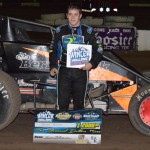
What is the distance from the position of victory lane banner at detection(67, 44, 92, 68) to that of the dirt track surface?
38.0 inches

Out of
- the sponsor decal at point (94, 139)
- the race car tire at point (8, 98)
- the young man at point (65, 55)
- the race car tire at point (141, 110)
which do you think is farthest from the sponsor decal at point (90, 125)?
the race car tire at point (8, 98)

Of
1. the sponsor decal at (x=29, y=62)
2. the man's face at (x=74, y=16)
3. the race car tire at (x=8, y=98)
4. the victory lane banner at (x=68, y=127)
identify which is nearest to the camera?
the man's face at (x=74, y=16)

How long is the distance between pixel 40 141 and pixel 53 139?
0.55ft

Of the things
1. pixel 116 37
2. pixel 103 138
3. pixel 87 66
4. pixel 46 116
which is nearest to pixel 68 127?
pixel 46 116

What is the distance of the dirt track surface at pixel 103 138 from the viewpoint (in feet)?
17.9

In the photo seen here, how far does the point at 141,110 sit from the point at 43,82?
1.26m

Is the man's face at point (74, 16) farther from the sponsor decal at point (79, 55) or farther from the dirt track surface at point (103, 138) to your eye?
the dirt track surface at point (103, 138)

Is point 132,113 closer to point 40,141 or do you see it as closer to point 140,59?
point 40,141

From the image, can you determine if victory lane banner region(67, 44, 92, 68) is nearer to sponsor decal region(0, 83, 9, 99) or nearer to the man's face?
the man's face

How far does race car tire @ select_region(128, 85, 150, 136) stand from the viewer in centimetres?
558

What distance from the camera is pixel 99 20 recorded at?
1734cm

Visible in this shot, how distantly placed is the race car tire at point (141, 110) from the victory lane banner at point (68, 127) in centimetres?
45

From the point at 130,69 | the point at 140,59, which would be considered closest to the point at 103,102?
the point at 130,69

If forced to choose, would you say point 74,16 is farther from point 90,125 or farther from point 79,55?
point 90,125
